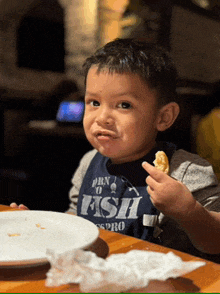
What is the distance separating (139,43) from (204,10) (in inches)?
45.2

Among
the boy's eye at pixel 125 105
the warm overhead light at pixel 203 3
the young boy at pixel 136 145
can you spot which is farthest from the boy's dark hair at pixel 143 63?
the warm overhead light at pixel 203 3

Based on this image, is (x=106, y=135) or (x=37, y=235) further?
(x=106, y=135)

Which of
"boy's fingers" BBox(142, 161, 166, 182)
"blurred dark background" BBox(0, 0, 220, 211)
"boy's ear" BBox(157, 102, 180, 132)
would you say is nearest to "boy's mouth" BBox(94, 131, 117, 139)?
"boy's ear" BBox(157, 102, 180, 132)

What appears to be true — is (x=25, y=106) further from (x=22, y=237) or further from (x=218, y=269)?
(x=218, y=269)

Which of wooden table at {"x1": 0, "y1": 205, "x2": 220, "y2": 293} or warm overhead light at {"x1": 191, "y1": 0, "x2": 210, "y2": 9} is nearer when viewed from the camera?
wooden table at {"x1": 0, "y1": 205, "x2": 220, "y2": 293}

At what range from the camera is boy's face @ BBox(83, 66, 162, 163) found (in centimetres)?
110

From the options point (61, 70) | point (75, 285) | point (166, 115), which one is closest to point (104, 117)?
point (166, 115)

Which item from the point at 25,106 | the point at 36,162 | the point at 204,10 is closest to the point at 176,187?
the point at 204,10

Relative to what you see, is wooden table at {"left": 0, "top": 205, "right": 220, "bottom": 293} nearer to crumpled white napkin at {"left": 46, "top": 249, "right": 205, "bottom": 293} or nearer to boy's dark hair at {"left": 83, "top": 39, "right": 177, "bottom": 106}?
crumpled white napkin at {"left": 46, "top": 249, "right": 205, "bottom": 293}

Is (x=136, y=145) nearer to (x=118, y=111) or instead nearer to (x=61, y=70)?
(x=118, y=111)

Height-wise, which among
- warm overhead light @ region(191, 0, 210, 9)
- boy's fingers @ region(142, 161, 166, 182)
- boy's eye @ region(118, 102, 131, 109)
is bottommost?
boy's fingers @ region(142, 161, 166, 182)

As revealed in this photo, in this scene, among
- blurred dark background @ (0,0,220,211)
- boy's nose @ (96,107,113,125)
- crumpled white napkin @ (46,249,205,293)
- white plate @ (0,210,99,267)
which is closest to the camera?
crumpled white napkin @ (46,249,205,293)

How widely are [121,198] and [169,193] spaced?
0.45 meters

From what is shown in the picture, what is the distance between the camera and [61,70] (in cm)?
312
